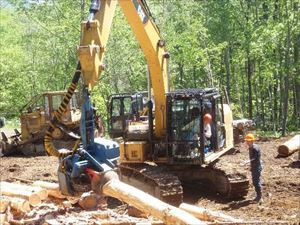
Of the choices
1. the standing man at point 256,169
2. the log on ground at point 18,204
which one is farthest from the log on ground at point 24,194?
the standing man at point 256,169

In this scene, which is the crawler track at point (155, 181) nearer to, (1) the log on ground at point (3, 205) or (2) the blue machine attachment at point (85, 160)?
(2) the blue machine attachment at point (85, 160)

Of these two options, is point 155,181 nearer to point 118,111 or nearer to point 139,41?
A: point 139,41

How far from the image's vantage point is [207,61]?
2969 cm

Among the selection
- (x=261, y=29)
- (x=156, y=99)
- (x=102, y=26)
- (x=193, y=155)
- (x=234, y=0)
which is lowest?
(x=193, y=155)

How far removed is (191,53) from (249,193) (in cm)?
1830

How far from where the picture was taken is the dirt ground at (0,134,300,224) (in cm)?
852

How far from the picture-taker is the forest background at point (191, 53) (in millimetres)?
25281

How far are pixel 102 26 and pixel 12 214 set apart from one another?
12.0ft

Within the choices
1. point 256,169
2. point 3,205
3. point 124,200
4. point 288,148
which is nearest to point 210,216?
point 124,200

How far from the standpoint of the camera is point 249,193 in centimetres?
1088

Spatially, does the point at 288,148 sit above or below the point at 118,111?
below

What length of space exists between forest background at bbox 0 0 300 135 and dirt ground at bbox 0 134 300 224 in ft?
30.0

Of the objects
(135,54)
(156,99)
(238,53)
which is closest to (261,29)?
(238,53)

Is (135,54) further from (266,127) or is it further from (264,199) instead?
(264,199)
